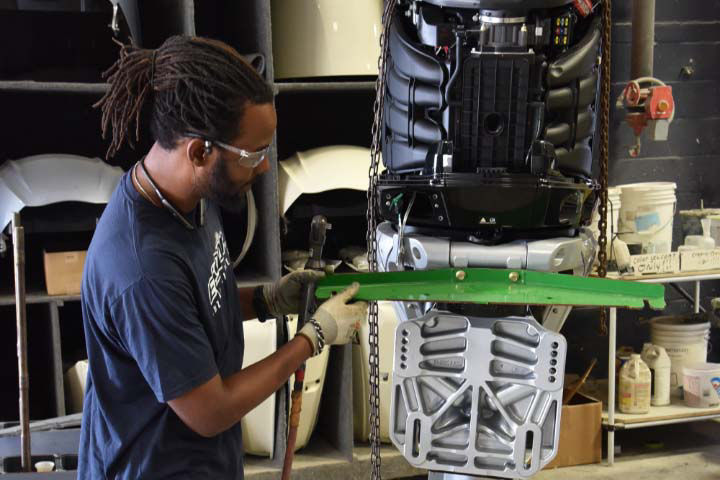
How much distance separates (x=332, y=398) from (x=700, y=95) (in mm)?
2107

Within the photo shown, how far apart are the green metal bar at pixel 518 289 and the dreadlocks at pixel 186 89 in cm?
47

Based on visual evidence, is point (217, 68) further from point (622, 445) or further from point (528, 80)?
point (622, 445)

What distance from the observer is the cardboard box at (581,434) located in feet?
10.7

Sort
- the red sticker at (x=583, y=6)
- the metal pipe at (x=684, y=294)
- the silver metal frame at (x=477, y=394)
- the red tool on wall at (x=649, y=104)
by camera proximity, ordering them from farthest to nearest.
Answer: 1. the metal pipe at (x=684, y=294)
2. the red tool on wall at (x=649, y=104)
3. the red sticker at (x=583, y=6)
4. the silver metal frame at (x=477, y=394)

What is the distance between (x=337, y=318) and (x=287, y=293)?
30 centimetres

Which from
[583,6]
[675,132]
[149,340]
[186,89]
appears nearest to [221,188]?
[186,89]

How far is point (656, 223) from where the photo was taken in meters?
3.31

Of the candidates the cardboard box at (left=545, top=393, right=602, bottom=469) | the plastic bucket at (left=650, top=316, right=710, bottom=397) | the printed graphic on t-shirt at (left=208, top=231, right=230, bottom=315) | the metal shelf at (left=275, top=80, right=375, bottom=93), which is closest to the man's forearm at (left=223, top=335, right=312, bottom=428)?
the printed graphic on t-shirt at (left=208, top=231, right=230, bottom=315)

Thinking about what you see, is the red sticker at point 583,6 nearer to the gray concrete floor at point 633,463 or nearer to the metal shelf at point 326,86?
the metal shelf at point 326,86

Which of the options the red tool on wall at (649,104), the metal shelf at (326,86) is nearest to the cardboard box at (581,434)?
the red tool on wall at (649,104)

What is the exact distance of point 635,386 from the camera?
10.8 ft

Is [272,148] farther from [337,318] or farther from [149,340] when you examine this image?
[149,340]

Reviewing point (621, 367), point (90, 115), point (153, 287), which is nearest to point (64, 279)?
point (90, 115)

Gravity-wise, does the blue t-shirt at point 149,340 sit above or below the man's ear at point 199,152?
below
